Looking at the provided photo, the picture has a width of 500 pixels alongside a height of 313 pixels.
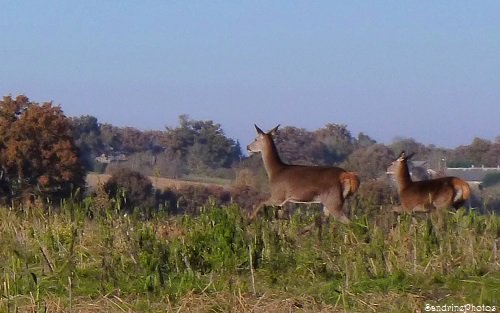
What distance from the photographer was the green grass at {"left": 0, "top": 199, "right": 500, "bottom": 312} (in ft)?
27.2

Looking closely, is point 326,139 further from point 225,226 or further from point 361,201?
point 225,226

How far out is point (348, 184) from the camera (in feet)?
51.2

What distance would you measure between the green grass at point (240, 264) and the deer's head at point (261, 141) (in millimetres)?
5929

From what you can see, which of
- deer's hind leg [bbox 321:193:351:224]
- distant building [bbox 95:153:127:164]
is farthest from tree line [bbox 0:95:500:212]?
deer's hind leg [bbox 321:193:351:224]

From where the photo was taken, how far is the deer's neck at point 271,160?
17.0 metres

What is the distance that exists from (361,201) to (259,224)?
3.68 m

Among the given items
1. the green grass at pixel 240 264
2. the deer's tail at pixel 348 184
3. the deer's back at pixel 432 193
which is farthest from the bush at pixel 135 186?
the green grass at pixel 240 264

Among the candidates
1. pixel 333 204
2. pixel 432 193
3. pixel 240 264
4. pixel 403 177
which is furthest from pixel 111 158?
pixel 240 264

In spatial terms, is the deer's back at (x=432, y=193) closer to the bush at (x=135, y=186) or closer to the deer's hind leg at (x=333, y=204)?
the deer's hind leg at (x=333, y=204)

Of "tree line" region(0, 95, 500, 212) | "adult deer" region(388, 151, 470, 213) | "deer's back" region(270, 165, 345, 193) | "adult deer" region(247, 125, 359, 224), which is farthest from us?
"tree line" region(0, 95, 500, 212)

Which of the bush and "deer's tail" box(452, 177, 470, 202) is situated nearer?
"deer's tail" box(452, 177, 470, 202)

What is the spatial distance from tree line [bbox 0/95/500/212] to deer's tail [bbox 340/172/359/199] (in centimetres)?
308

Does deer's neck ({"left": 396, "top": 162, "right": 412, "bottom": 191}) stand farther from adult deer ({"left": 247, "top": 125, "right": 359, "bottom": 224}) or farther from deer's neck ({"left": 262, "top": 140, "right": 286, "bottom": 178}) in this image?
deer's neck ({"left": 262, "top": 140, "right": 286, "bottom": 178})

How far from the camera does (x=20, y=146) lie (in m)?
27.8
